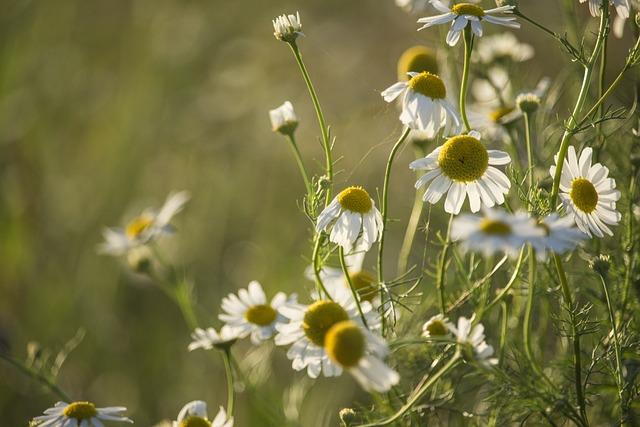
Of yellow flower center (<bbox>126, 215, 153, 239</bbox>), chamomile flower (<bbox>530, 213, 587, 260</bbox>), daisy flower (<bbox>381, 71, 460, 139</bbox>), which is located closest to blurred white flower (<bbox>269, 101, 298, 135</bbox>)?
daisy flower (<bbox>381, 71, 460, 139</bbox>)

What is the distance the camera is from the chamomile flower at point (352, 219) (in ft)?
2.20

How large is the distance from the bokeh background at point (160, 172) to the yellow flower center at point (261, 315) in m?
0.17

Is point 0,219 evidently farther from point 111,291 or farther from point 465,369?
point 465,369

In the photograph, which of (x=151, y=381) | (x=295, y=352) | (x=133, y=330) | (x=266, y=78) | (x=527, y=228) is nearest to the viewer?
(x=527, y=228)

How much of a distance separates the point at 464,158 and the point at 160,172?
165 centimetres

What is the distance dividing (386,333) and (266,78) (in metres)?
1.88

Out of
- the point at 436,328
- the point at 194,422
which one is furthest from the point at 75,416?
the point at 436,328

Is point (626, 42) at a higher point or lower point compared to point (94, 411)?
lower

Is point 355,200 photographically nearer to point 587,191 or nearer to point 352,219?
point 352,219

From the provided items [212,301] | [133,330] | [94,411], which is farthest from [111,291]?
[94,411]

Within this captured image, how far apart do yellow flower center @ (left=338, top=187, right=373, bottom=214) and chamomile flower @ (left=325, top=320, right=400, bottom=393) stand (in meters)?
0.19

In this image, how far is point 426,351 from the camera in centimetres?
76

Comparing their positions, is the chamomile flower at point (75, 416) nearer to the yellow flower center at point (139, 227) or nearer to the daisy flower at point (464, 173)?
the daisy flower at point (464, 173)

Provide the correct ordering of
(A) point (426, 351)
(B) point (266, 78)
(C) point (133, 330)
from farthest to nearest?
(B) point (266, 78)
(C) point (133, 330)
(A) point (426, 351)
